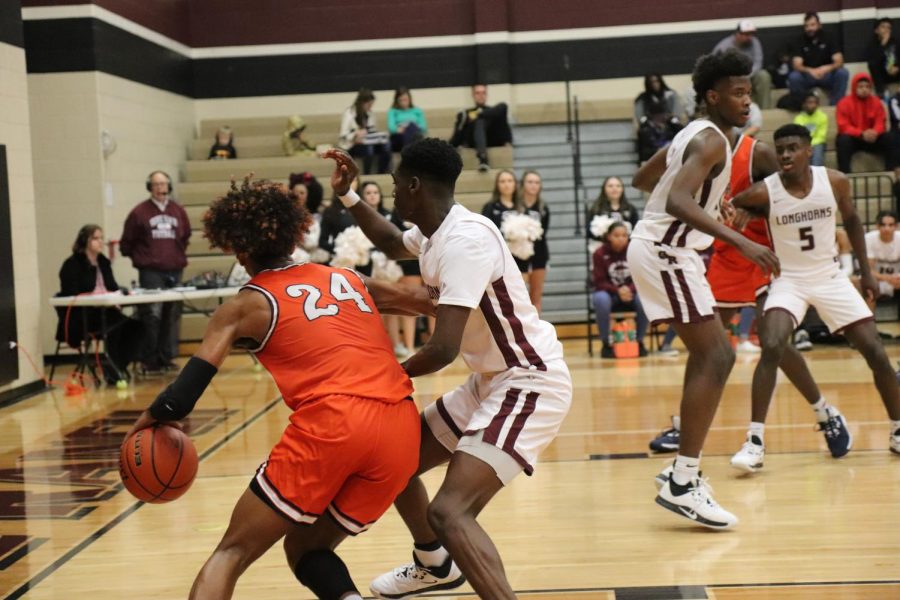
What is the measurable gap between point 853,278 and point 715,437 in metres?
4.40

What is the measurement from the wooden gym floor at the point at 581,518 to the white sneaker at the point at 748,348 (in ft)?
7.56

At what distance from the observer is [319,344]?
129 inches

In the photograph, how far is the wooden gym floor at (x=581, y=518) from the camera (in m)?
4.18

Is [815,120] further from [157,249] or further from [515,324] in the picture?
[515,324]

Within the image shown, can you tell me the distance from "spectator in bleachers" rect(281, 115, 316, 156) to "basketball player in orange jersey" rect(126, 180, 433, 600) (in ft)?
37.2

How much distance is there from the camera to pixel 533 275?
10805 mm

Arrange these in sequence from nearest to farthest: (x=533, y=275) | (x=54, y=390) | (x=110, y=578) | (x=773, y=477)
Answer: (x=110, y=578) < (x=773, y=477) < (x=54, y=390) < (x=533, y=275)

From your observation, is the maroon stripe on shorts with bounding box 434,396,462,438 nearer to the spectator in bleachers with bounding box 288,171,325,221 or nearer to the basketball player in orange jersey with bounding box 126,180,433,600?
the basketball player in orange jersey with bounding box 126,180,433,600

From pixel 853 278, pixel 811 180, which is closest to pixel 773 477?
pixel 811 180

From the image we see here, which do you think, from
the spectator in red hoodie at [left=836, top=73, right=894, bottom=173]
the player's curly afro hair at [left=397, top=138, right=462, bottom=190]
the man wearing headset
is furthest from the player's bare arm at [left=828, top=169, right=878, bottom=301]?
the spectator in red hoodie at [left=836, top=73, right=894, bottom=173]

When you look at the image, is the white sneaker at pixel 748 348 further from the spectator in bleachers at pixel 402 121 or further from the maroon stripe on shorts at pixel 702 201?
the maroon stripe on shorts at pixel 702 201

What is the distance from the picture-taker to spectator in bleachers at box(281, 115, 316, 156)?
14.6 meters

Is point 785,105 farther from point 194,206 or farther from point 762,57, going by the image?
point 194,206

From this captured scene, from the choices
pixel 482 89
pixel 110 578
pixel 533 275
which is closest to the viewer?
pixel 110 578
